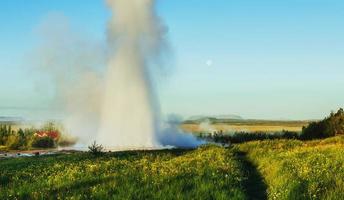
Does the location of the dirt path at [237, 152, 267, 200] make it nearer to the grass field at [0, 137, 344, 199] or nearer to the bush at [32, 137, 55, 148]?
the grass field at [0, 137, 344, 199]

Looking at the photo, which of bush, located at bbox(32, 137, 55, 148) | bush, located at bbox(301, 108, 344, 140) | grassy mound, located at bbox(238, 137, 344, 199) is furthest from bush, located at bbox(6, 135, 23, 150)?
grassy mound, located at bbox(238, 137, 344, 199)

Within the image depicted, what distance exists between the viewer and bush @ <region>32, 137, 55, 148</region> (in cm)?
9107

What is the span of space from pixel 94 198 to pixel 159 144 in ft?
189

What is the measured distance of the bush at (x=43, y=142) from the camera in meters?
91.1

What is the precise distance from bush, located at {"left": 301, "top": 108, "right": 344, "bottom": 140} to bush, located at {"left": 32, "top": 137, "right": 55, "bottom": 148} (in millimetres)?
41439

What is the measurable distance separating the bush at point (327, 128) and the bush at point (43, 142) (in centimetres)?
4144

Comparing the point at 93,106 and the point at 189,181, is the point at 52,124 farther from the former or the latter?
the point at 189,181

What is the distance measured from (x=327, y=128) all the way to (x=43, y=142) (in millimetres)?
46982

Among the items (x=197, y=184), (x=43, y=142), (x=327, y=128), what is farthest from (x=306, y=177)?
(x=43, y=142)

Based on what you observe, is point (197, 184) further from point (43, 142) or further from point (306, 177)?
point (43, 142)

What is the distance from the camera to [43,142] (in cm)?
9269

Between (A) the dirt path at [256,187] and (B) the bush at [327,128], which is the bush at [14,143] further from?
(A) the dirt path at [256,187]

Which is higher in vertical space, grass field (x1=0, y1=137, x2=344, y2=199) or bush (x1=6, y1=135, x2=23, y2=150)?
bush (x1=6, y1=135, x2=23, y2=150)

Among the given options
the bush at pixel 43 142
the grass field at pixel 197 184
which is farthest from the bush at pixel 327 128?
the grass field at pixel 197 184
